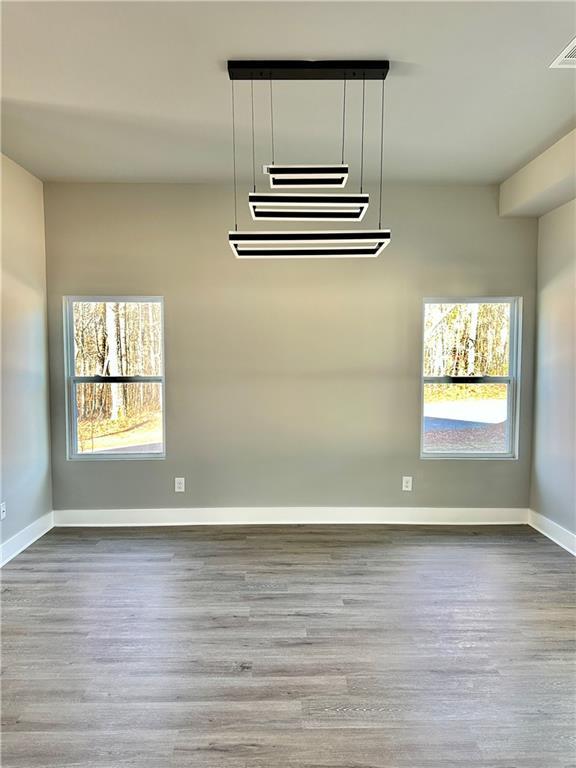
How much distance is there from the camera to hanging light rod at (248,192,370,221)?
224cm

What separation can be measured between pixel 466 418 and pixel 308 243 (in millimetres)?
2508

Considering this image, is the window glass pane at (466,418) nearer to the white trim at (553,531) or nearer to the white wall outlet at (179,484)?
the white trim at (553,531)

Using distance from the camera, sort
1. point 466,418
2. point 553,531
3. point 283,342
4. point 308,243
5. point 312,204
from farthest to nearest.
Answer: point 466,418, point 283,342, point 553,531, point 308,243, point 312,204

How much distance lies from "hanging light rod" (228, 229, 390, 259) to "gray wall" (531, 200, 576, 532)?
6.74ft

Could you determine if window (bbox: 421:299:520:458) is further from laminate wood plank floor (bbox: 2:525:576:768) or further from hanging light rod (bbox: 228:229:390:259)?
hanging light rod (bbox: 228:229:390:259)

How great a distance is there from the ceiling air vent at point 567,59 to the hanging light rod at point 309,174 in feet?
3.90

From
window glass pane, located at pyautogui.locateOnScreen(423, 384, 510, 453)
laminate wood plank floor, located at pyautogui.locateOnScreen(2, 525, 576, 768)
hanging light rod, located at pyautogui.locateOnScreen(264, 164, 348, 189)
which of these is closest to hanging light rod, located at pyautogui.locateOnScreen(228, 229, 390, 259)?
hanging light rod, located at pyautogui.locateOnScreen(264, 164, 348, 189)

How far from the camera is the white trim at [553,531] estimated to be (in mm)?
3449

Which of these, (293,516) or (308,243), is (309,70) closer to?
(308,243)

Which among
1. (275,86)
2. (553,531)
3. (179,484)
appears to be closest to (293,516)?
(179,484)

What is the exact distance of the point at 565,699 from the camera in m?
1.96

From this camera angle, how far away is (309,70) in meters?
2.20

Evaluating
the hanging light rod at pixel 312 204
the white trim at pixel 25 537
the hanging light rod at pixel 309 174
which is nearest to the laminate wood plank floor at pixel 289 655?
the white trim at pixel 25 537

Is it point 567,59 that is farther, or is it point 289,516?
point 289,516
